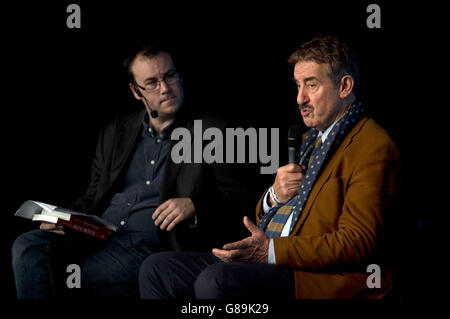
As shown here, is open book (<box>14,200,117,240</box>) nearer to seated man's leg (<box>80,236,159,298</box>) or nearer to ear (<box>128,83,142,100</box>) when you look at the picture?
seated man's leg (<box>80,236,159,298</box>)

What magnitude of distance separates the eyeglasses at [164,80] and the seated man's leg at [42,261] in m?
1.04

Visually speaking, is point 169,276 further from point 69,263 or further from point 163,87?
point 163,87

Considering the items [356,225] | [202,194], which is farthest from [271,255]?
[202,194]

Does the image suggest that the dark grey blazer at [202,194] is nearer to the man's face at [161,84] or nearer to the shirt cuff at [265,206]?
the man's face at [161,84]

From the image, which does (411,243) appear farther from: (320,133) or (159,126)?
(159,126)

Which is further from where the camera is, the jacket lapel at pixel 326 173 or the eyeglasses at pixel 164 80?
the eyeglasses at pixel 164 80

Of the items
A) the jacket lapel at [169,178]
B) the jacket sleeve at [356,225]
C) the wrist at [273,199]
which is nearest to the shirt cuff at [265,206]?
the wrist at [273,199]

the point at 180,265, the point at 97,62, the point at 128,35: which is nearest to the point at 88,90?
the point at 97,62

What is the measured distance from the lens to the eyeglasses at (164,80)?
3215mm

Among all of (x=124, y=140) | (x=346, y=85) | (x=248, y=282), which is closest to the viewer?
(x=248, y=282)

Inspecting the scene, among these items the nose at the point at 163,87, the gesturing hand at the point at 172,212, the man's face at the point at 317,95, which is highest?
the nose at the point at 163,87

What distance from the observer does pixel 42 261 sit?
2.84 m

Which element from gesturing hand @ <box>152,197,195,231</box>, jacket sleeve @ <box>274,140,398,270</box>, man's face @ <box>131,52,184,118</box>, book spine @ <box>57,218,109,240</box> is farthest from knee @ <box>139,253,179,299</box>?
man's face @ <box>131,52,184,118</box>

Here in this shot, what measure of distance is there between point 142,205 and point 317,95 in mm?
1294
